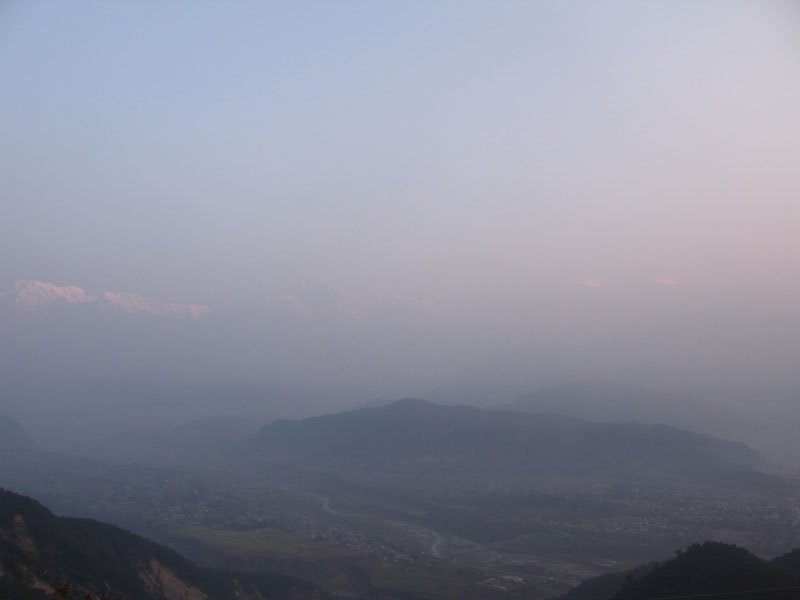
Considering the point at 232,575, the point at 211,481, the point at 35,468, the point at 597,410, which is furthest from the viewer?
the point at 597,410

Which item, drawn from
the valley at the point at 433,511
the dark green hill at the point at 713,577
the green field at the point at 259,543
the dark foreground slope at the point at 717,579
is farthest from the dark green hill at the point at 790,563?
the green field at the point at 259,543

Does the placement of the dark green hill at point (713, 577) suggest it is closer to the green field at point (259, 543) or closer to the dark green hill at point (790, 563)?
the dark green hill at point (790, 563)

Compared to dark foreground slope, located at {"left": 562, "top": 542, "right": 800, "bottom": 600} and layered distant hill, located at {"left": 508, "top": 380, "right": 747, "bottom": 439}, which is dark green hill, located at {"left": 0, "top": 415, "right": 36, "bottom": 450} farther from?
dark foreground slope, located at {"left": 562, "top": 542, "right": 800, "bottom": 600}

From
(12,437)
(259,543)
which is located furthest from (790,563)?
A: (12,437)

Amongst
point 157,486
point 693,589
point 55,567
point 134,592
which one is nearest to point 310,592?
point 134,592

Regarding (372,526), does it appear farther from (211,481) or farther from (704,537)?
(211,481)

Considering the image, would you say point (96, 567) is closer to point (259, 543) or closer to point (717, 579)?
point (717, 579)

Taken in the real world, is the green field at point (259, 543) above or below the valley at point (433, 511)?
below
